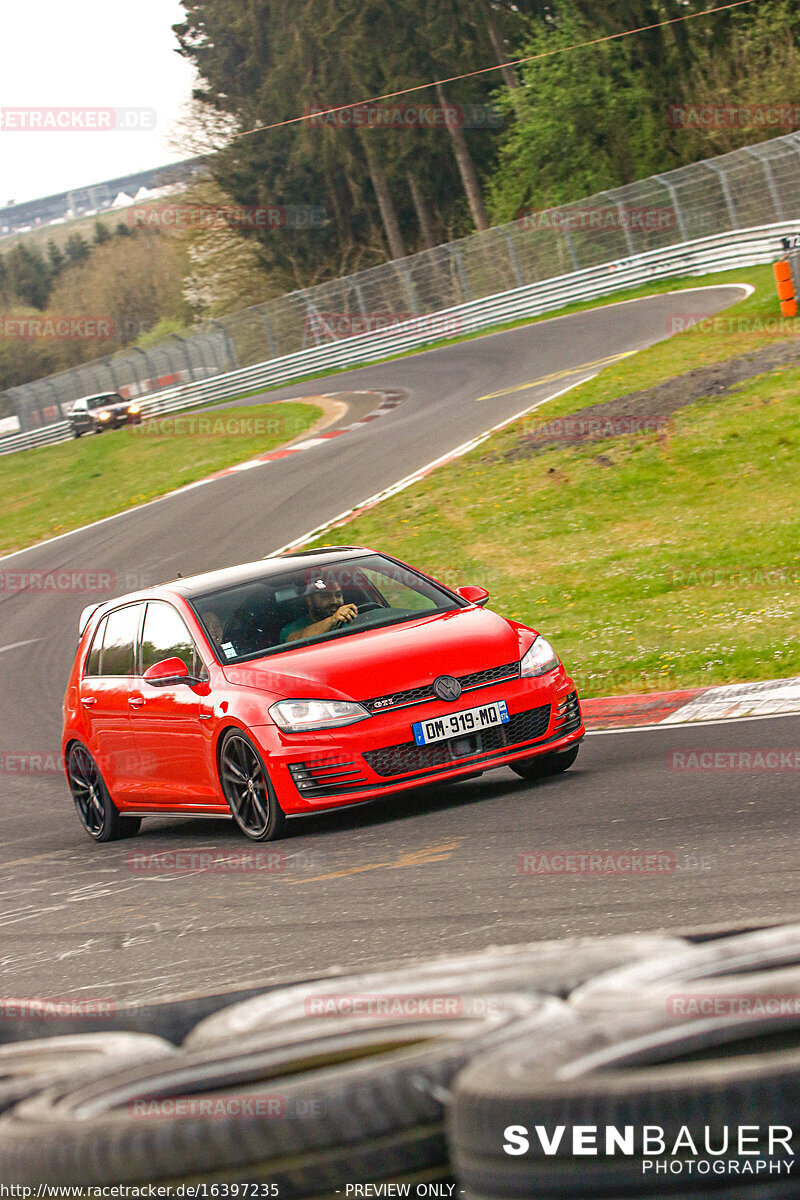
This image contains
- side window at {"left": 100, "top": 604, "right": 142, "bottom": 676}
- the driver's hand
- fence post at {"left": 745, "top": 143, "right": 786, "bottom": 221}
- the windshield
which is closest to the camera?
the windshield

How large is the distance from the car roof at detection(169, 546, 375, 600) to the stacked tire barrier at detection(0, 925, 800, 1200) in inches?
236

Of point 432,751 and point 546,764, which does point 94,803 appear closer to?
point 432,751

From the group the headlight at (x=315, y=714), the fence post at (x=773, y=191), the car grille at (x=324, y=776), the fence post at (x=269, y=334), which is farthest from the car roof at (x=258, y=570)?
the fence post at (x=269, y=334)

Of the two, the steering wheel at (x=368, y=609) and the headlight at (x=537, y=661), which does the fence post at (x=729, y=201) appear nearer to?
the steering wheel at (x=368, y=609)

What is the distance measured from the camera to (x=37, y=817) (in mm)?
10836

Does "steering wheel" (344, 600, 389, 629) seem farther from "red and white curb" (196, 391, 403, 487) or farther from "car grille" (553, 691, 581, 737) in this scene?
"red and white curb" (196, 391, 403, 487)

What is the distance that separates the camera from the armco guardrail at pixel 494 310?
39.9 metres

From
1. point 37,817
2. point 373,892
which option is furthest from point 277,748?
point 37,817

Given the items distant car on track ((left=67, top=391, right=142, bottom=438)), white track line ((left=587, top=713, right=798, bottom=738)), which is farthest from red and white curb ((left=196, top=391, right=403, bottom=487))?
distant car on track ((left=67, top=391, right=142, bottom=438))

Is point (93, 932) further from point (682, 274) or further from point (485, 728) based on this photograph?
point (682, 274)

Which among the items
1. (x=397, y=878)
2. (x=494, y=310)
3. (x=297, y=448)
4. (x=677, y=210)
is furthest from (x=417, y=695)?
(x=494, y=310)

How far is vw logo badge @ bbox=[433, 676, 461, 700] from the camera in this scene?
7957 mm

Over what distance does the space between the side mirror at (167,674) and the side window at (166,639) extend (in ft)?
0.35

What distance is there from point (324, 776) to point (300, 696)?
0.47m
